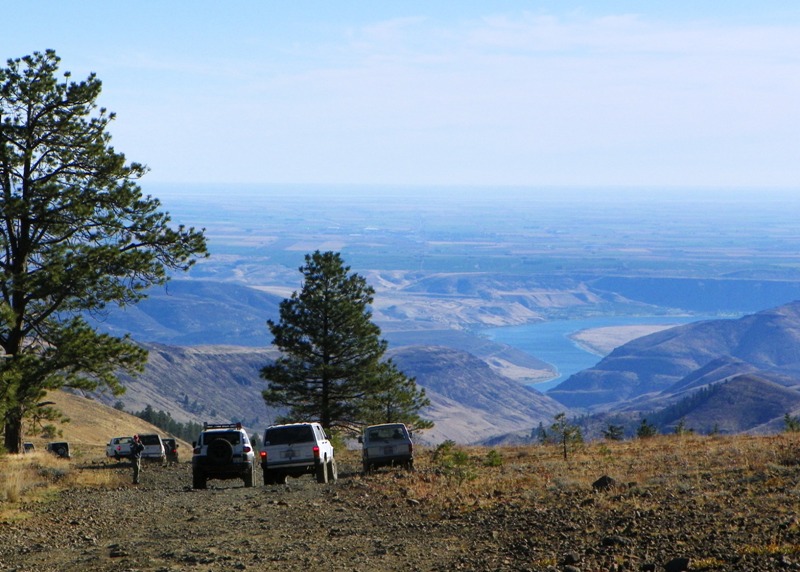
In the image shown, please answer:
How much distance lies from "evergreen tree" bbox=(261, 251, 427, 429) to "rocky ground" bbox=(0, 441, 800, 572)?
2263cm

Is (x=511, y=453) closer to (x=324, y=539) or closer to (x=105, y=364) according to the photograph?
(x=105, y=364)

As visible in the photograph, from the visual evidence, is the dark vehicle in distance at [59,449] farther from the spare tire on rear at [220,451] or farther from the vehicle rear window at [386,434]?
the spare tire on rear at [220,451]

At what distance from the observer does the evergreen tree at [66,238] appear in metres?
26.0

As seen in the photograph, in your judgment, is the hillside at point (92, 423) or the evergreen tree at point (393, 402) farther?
the hillside at point (92, 423)

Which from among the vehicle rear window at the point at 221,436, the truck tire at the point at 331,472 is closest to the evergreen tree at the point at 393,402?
the truck tire at the point at 331,472

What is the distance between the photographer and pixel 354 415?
1810 inches

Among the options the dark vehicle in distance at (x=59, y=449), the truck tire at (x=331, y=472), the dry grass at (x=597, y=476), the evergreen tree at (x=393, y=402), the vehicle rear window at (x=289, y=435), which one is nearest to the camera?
the dry grass at (x=597, y=476)

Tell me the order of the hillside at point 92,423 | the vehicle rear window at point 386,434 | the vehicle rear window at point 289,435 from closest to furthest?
the vehicle rear window at point 289,435
the vehicle rear window at point 386,434
the hillside at point 92,423

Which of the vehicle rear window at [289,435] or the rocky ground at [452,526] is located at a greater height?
the rocky ground at [452,526]

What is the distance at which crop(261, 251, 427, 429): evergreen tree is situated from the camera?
45.1m

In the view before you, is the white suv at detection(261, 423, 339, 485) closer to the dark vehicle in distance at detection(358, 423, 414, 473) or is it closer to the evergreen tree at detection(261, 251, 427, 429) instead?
the dark vehicle in distance at detection(358, 423, 414, 473)

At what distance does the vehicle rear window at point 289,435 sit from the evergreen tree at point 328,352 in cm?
1822

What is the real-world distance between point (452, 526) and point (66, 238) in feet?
54.4

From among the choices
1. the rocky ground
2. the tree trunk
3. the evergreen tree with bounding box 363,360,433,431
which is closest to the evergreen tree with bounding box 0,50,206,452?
the tree trunk
